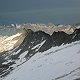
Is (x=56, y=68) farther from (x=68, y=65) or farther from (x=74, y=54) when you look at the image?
(x=74, y=54)

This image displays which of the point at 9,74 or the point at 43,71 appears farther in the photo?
the point at 9,74

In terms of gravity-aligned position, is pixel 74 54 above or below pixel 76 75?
above

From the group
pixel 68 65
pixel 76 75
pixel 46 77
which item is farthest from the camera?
pixel 68 65

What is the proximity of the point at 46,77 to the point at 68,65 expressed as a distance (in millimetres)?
16781

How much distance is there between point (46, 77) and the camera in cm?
15688

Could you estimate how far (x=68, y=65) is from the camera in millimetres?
168875

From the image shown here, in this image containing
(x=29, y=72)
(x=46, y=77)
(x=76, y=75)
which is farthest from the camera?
(x=29, y=72)

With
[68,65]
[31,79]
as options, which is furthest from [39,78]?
[68,65]

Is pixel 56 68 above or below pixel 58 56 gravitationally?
below

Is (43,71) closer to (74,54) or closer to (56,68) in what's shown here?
(56,68)

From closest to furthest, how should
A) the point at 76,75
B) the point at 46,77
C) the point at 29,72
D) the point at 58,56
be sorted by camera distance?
the point at 76,75, the point at 46,77, the point at 29,72, the point at 58,56

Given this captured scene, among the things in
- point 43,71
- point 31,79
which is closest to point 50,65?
point 43,71

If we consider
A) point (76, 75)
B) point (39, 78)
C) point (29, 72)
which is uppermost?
point (29, 72)

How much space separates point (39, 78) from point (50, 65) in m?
24.3
